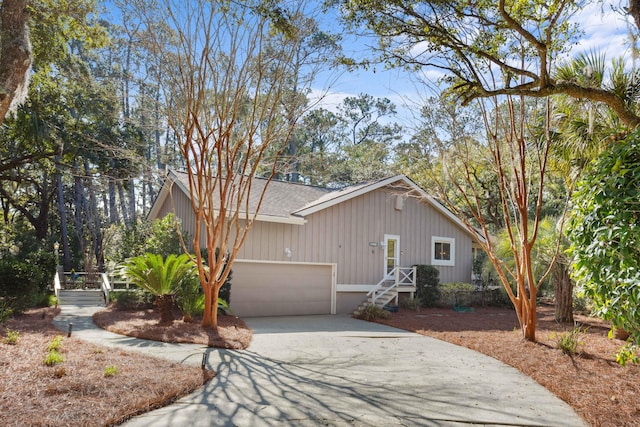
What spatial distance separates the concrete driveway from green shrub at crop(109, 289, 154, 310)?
196 inches

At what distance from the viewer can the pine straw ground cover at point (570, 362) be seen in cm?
494

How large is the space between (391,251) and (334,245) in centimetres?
260

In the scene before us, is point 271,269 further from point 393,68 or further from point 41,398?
point 41,398

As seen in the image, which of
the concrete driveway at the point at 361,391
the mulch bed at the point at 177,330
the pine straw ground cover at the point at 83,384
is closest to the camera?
the pine straw ground cover at the point at 83,384

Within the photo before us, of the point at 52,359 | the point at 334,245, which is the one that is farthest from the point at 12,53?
the point at 334,245

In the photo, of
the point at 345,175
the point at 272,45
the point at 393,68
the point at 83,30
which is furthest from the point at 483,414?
the point at 345,175

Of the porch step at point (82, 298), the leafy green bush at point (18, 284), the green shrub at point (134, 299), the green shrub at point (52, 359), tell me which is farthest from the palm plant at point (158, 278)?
the porch step at point (82, 298)

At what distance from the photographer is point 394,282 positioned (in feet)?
53.2

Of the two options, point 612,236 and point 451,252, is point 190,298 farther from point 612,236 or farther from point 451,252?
point 451,252

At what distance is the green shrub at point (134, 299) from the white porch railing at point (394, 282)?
7.21m

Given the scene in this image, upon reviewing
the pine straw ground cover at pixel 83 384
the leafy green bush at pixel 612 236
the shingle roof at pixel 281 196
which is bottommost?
the pine straw ground cover at pixel 83 384

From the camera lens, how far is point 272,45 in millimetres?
9250

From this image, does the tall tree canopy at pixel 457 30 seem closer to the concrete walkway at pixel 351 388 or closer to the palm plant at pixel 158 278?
the concrete walkway at pixel 351 388

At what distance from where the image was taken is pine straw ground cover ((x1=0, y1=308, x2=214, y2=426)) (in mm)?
3975
